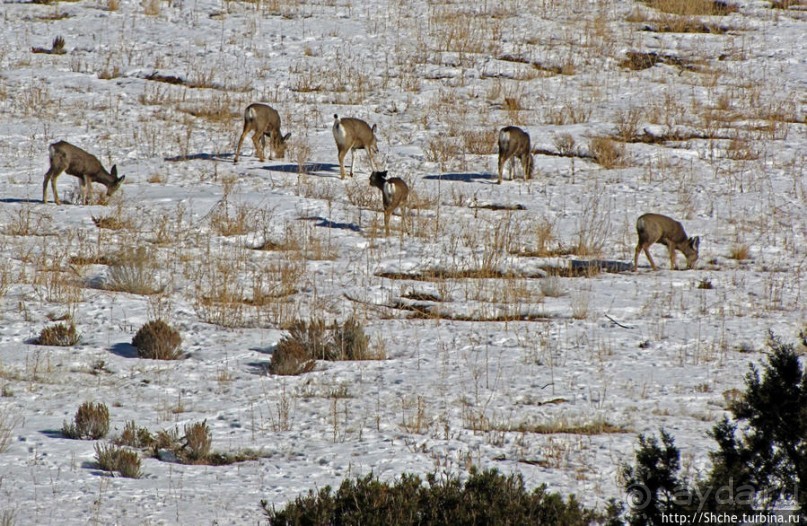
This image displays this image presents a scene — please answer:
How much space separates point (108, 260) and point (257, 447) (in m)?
6.79

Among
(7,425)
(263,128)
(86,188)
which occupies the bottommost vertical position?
(7,425)

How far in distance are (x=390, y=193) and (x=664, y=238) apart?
14.5 feet

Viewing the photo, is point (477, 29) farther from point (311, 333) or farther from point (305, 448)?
point (305, 448)

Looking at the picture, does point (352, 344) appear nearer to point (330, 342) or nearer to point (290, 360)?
point (330, 342)

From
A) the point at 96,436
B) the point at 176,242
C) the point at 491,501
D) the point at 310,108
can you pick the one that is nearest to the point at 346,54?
the point at 310,108

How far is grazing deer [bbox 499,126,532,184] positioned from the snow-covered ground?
0.45 m

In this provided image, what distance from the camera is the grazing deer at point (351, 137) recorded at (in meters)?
19.1

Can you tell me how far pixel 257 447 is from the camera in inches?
311

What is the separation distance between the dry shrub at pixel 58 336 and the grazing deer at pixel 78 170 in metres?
6.87

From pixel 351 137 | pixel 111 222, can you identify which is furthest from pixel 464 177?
pixel 111 222

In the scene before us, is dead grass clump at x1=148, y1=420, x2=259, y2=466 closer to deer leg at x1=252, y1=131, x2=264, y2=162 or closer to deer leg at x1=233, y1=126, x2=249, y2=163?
deer leg at x1=233, y1=126, x2=249, y2=163

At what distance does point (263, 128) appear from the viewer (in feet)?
66.4

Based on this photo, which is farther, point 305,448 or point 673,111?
point 673,111

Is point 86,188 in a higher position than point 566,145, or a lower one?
lower
